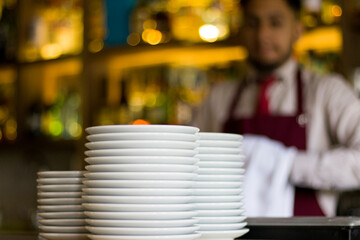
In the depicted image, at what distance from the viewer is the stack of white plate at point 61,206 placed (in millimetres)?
962

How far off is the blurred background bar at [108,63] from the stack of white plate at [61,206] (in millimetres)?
1360

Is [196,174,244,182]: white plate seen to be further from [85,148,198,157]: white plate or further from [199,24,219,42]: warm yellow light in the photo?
[199,24,219,42]: warm yellow light

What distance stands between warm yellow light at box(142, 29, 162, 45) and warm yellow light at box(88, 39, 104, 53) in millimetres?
234

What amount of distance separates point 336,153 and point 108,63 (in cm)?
154

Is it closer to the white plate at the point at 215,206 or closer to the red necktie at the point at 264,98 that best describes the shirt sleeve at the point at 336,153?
the red necktie at the point at 264,98

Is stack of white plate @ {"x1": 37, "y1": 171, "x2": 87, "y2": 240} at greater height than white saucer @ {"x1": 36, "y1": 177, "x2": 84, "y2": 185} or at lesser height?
lesser

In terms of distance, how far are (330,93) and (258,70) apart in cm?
27

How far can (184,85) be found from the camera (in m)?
2.98

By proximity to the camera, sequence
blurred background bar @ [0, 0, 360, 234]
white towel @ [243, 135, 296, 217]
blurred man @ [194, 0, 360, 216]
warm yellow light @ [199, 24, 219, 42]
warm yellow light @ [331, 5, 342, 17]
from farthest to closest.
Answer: warm yellow light @ [199, 24, 219, 42] → blurred background bar @ [0, 0, 360, 234] → warm yellow light @ [331, 5, 342, 17] → blurred man @ [194, 0, 360, 216] → white towel @ [243, 135, 296, 217]

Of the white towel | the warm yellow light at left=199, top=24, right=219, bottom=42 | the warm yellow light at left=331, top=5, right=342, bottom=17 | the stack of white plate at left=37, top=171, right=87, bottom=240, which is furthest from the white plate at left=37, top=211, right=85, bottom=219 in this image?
the warm yellow light at left=199, top=24, right=219, bottom=42

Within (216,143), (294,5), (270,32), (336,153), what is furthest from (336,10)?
(216,143)

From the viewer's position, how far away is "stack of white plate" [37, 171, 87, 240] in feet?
3.16

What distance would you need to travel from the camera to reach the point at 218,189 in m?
0.93

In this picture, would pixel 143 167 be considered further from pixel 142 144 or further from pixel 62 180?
pixel 62 180
